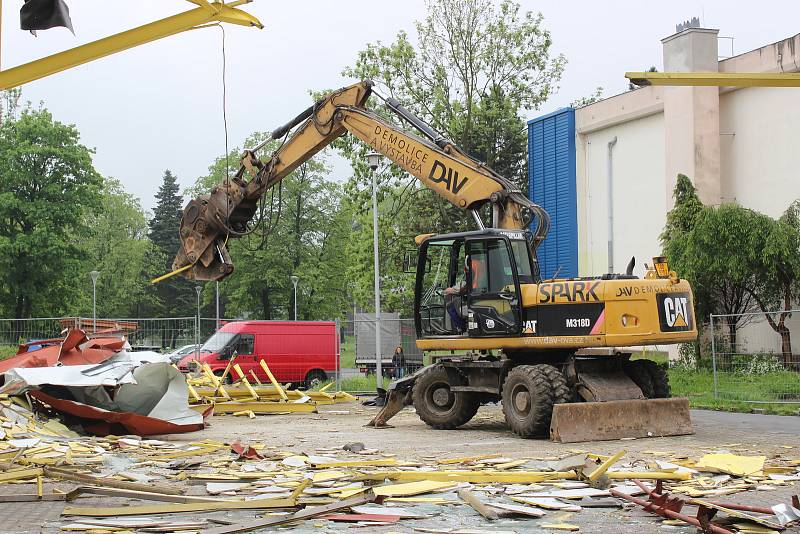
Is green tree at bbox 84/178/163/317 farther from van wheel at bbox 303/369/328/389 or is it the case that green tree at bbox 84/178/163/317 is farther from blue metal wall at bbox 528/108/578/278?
van wheel at bbox 303/369/328/389

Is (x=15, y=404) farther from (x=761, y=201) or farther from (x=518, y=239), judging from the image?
(x=761, y=201)

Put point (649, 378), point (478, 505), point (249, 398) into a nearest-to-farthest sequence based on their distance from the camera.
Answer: point (478, 505), point (649, 378), point (249, 398)

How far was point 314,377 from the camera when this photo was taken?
1210 inches

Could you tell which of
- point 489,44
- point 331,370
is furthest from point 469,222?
point 331,370

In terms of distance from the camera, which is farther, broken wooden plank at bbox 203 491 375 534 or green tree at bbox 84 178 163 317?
green tree at bbox 84 178 163 317

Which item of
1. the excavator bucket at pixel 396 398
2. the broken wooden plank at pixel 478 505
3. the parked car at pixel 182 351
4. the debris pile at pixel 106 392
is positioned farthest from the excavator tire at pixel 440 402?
the parked car at pixel 182 351

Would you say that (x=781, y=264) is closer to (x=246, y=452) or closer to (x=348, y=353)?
(x=348, y=353)

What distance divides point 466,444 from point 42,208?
42.9 meters

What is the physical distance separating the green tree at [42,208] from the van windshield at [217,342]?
24.8m

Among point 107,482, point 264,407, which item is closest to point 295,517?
point 107,482

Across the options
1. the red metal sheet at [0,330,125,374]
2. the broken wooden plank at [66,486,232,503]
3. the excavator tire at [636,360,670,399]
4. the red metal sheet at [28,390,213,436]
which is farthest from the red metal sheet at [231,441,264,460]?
the excavator tire at [636,360,670,399]

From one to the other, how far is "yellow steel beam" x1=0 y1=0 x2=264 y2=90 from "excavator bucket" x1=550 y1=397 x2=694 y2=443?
729 cm

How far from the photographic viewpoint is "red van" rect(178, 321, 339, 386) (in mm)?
30188

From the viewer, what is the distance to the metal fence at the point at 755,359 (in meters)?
21.0
